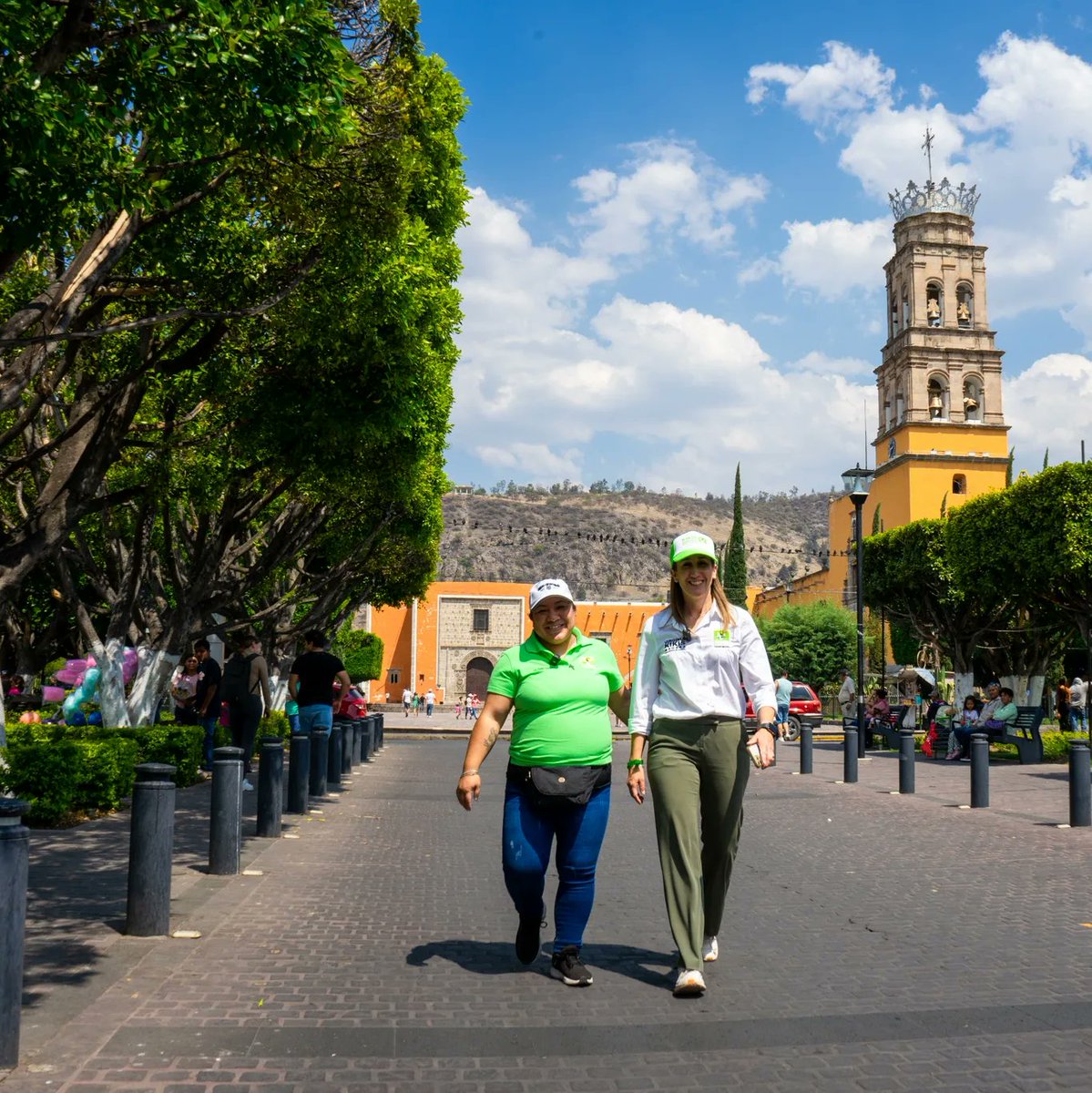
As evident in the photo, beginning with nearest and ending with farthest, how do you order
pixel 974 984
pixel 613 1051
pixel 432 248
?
1. pixel 613 1051
2. pixel 974 984
3. pixel 432 248

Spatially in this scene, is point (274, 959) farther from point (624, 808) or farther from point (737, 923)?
point (624, 808)

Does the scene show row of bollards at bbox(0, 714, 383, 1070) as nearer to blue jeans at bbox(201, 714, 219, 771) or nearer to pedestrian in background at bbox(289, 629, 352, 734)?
pedestrian in background at bbox(289, 629, 352, 734)

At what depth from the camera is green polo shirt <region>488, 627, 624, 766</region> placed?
512 cm

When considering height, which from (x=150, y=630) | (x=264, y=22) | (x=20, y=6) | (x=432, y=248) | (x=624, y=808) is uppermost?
(x=432, y=248)

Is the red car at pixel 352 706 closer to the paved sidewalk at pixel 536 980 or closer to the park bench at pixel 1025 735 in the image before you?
the park bench at pixel 1025 735

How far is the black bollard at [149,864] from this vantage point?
5.87 metres

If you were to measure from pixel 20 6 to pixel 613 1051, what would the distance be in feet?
16.2

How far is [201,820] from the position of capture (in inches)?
422

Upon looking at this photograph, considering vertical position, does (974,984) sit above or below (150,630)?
below

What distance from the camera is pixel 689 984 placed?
4.79 metres

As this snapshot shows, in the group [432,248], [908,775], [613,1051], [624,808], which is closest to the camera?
[613,1051]

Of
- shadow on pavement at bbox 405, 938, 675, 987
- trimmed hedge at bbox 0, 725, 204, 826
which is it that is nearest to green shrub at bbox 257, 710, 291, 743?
trimmed hedge at bbox 0, 725, 204, 826

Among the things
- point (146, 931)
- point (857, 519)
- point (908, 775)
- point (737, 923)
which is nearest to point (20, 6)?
point (146, 931)

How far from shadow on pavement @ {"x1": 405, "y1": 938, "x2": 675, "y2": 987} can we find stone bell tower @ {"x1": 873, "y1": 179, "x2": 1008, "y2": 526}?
2216 inches
